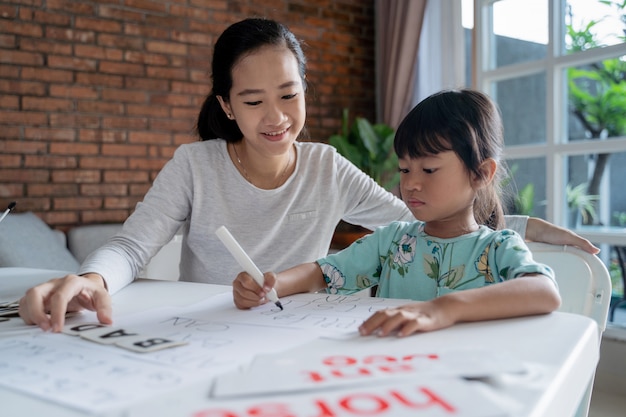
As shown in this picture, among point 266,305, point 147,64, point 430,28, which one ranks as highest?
point 430,28

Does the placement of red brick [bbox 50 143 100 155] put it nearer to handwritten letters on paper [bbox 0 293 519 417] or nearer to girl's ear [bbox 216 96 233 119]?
girl's ear [bbox 216 96 233 119]

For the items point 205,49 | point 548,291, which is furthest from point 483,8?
point 548,291

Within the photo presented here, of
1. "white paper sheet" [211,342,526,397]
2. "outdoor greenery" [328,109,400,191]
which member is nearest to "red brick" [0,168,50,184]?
"outdoor greenery" [328,109,400,191]

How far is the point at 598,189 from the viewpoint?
9.72 feet

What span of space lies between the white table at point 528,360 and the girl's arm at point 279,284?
5.6 inches

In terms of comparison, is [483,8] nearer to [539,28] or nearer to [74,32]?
[539,28]

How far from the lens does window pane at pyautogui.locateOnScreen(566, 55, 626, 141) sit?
2.84 meters

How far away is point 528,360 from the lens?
57 centimetres

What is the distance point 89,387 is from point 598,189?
2.93 metres

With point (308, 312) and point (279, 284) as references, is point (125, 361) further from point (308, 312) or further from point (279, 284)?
point (279, 284)

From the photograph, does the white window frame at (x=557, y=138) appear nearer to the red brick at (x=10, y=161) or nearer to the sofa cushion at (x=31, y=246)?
the sofa cushion at (x=31, y=246)

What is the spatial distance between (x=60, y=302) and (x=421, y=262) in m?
0.63

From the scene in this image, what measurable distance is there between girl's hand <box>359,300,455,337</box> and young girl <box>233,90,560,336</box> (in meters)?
0.25

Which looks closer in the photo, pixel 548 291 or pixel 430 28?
pixel 548 291
